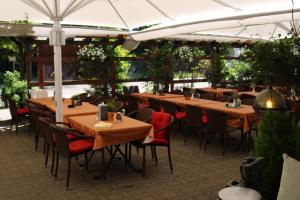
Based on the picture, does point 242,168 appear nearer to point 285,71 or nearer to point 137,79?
point 285,71

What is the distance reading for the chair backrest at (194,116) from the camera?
661 centimetres

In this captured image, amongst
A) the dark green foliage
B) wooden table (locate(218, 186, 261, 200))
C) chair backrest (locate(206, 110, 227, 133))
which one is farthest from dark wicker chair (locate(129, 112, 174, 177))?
wooden table (locate(218, 186, 261, 200))

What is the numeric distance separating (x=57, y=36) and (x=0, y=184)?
2494mm

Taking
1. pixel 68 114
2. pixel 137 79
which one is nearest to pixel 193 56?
pixel 137 79

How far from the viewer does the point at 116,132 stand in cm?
479

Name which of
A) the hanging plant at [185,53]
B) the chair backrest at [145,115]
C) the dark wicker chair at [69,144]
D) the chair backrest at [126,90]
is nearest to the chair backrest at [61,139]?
the dark wicker chair at [69,144]

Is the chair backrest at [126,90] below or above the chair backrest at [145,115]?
above

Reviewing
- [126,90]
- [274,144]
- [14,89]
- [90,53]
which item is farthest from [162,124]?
[14,89]

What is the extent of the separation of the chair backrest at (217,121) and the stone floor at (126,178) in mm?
478

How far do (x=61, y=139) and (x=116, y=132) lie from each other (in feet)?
2.46

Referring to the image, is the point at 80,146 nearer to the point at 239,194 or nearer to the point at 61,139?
the point at 61,139

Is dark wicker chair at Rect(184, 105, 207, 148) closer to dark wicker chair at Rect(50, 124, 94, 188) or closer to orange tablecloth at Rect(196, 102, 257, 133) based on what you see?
orange tablecloth at Rect(196, 102, 257, 133)

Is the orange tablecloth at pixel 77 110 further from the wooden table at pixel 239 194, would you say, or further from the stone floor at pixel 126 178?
the wooden table at pixel 239 194

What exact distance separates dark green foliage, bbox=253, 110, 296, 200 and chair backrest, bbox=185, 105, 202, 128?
3.64 m
